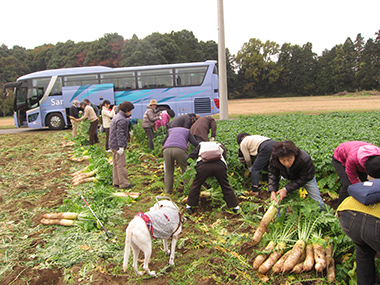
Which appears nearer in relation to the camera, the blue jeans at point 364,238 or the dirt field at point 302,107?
the blue jeans at point 364,238

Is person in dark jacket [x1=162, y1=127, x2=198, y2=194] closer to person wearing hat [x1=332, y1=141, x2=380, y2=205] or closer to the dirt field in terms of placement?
person wearing hat [x1=332, y1=141, x2=380, y2=205]

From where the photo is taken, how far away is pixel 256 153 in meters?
6.22

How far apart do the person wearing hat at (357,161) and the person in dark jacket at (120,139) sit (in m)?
4.45

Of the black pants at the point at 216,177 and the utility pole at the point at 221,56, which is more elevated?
the utility pole at the point at 221,56

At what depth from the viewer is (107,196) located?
6102 mm

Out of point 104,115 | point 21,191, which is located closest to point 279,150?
point 21,191

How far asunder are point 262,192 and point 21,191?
5.72 meters

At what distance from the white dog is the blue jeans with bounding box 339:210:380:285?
200 cm

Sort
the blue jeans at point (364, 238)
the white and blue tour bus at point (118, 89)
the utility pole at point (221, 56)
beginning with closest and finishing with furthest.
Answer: the blue jeans at point (364, 238)
the utility pole at point (221, 56)
the white and blue tour bus at point (118, 89)

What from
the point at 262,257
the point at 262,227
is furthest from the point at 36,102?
the point at 262,257

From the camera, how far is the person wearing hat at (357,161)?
355cm

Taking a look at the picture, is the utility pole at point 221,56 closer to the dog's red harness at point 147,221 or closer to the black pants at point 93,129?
the black pants at point 93,129

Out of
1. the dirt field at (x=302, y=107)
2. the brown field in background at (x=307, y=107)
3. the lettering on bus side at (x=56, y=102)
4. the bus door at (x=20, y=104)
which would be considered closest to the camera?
the bus door at (x=20, y=104)

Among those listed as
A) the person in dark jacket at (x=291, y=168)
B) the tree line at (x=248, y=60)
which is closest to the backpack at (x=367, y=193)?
the person in dark jacket at (x=291, y=168)
